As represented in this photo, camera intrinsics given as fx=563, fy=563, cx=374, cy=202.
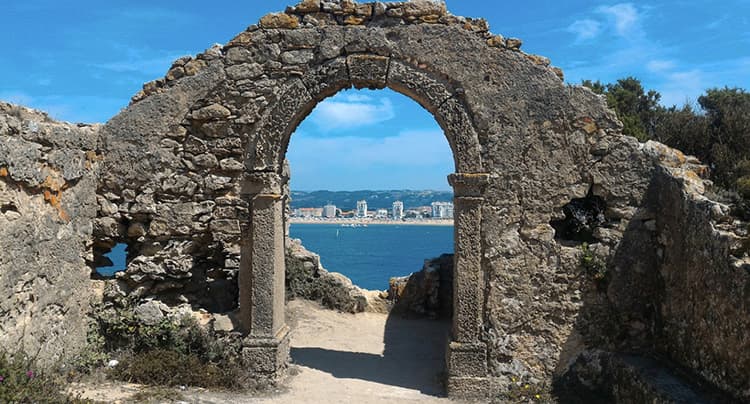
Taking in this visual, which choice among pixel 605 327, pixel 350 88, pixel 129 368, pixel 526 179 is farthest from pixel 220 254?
pixel 605 327

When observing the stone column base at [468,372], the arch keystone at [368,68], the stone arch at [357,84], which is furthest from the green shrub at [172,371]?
the arch keystone at [368,68]

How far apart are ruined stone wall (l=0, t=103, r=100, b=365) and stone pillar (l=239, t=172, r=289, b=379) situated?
6.01 ft

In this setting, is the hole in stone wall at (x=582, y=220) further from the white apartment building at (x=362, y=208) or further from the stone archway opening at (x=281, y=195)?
the white apartment building at (x=362, y=208)

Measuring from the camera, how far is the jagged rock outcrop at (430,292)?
1119 cm

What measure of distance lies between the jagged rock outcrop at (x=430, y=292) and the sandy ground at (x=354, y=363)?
347 mm

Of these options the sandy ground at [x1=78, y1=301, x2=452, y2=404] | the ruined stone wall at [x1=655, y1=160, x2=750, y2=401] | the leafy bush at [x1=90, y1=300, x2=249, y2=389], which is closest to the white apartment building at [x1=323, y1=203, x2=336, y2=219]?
the sandy ground at [x1=78, y1=301, x2=452, y2=404]

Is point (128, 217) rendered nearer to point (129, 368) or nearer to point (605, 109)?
point (129, 368)

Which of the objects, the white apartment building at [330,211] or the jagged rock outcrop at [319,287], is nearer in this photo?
the jagged rock outcrop at [319,287]

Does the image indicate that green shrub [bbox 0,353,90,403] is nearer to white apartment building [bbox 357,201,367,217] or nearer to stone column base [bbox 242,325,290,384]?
stone column base [bbox 242,325,290,384]

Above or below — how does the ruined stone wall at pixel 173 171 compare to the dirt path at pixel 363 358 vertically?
above

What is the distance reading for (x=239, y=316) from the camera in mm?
6840

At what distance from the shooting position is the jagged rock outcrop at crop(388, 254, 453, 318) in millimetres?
11188

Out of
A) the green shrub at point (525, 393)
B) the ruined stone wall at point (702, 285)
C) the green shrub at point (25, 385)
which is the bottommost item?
the green shrub at point (525, 393)

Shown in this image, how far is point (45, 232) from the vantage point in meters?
5.82
